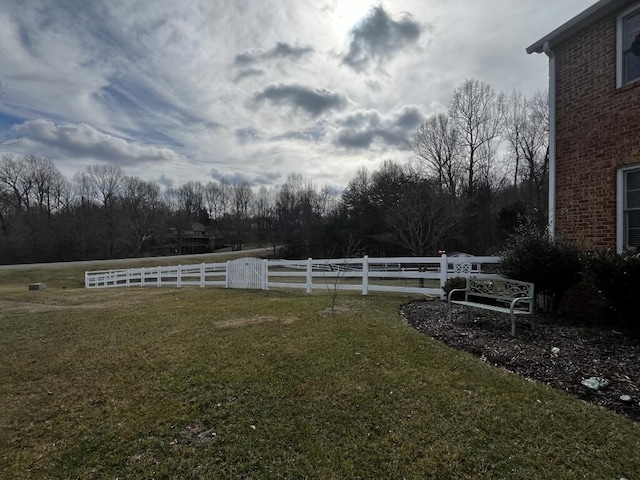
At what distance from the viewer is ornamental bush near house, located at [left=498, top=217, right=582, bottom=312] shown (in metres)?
6.57

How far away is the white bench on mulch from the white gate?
300 inches

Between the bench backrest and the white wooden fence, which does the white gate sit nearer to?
the white wooden fence

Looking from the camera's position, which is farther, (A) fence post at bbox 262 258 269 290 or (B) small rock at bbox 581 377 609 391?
(A) fence post at bbox 262 258 269 290

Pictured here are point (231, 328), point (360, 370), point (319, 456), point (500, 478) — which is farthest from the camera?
point (231, 328)

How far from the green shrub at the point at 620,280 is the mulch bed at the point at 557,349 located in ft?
1.11

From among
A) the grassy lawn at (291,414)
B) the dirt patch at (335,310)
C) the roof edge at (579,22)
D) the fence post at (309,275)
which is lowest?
the grassy lawn at (291,414)

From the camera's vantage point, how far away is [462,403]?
3543 millimetres

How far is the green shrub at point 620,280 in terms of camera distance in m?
5.38

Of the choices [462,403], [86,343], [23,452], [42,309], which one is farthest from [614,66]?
[42,309]

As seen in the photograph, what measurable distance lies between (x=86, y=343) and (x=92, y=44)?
8167mm

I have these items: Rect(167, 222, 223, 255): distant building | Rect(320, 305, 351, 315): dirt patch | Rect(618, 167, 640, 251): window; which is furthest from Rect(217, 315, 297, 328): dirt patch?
Rect(167, 222, 223, 255): distant building

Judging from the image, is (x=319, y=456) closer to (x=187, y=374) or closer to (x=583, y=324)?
(x=187, y=374)

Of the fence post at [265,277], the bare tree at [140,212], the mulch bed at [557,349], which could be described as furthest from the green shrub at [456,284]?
the bare tree at [140,212]

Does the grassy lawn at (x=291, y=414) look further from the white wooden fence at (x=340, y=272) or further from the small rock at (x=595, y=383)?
the white wooden fence at (x=340, y=272)
